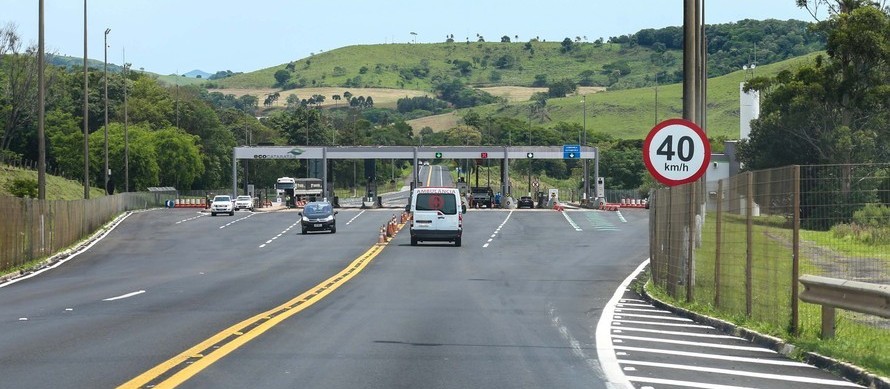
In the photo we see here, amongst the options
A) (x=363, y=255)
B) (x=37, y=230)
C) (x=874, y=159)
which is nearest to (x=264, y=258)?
(x=363, y=255)

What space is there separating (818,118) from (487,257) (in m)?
30.8

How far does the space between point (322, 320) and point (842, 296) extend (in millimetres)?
7593

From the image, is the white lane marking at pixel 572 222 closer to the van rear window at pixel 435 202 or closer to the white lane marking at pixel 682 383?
the van rear window at pixel 435 202

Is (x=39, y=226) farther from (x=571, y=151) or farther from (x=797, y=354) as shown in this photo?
(x=571, y=151)

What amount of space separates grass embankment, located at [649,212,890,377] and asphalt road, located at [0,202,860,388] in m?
1.82

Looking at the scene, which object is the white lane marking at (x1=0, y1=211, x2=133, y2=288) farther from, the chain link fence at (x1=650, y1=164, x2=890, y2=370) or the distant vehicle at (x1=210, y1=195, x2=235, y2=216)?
the chain link fence at (x1=650, y1=164, x2=890, y2=370)

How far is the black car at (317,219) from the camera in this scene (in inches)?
2331

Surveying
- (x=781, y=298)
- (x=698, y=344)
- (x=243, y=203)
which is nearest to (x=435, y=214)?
(x=781, y=298)

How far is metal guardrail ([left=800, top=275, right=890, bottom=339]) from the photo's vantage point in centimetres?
1270

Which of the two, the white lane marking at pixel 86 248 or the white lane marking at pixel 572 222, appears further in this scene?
the white lane marking at pixel 572 222

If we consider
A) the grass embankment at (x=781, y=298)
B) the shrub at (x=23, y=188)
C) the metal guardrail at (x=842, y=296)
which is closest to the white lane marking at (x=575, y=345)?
the grass embankment at (x=781, y=298)

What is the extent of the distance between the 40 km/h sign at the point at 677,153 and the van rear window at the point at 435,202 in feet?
92.1

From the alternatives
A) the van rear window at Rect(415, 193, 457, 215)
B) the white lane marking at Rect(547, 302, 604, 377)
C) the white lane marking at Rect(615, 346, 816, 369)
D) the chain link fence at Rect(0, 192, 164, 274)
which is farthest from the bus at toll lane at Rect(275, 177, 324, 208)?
the white lane marking at Rect(615, 346, 816, 369)

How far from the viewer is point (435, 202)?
47.9 metres
